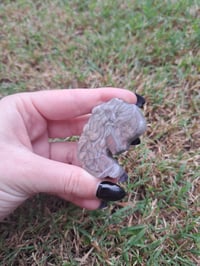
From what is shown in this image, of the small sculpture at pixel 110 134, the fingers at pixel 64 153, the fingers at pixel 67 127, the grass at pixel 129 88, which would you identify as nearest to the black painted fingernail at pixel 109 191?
the small sculpture at pixel 110 134

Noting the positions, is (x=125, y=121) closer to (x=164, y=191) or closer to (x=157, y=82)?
(x=164, y=191)

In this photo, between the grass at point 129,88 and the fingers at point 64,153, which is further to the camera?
the fingers at point 64,153

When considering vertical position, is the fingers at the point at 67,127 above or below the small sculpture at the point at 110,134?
below

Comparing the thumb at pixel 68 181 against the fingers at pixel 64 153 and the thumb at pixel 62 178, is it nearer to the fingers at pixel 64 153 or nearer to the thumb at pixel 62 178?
the thumb at pixel 62 178

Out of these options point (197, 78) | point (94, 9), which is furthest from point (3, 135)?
point (94, 9)

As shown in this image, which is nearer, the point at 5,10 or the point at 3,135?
the point at 3,135

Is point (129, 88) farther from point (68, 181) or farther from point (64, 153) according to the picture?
point (68, 181)

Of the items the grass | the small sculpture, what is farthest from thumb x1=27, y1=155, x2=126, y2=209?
the grass
